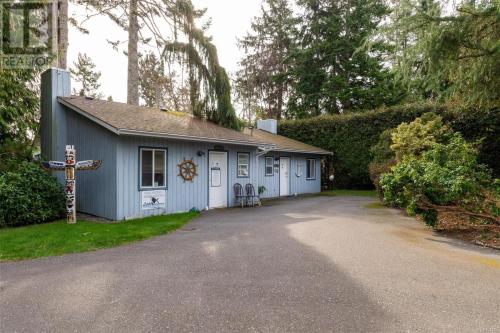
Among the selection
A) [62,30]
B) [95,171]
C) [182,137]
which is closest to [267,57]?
[62,30]

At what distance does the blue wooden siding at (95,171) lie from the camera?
912cm

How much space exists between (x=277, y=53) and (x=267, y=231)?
26.3m

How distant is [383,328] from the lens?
3.05 meters

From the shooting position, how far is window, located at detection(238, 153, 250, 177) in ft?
41.9

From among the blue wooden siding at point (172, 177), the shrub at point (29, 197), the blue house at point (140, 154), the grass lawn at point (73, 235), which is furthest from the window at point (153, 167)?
the shrub at point (29, 197)

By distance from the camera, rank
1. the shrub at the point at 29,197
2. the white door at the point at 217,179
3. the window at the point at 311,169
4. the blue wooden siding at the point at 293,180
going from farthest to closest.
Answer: the window at the point at 311,169 < the blue wooden siding at the point at 293,180 < the white door at the point at 217,179 < the shrub at the point at 29,197

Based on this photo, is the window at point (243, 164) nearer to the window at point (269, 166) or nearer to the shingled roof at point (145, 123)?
the shingled roof at point (145, 123)

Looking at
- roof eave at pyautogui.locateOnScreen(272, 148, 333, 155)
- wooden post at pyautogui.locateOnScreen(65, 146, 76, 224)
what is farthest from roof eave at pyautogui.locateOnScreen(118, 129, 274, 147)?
roof eave at pyautogui.locateOnScreen(272, 148, 333, 155)

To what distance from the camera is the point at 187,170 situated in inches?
420

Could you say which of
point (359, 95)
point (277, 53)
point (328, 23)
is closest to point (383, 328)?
point (359, 95)

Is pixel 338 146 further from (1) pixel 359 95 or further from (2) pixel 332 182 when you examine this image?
(1) pixel 359 95

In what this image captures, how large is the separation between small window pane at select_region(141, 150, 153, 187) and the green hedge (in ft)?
40.3

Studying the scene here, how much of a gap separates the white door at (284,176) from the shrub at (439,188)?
850 centimetres

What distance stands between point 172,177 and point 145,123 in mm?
1937
